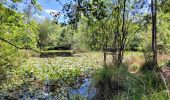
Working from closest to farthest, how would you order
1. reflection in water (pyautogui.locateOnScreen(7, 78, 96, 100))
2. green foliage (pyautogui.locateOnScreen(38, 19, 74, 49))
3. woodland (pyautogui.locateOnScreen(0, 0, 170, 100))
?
woodland (pyautogui.locateOnScreen(0, 0, 170, 100)) < reflection in water (pyautogui.locateOnScreen(7, 78, 96, 100)) < green foliage (pyautogui.locateOnScreen(38, 19, 74, 49))

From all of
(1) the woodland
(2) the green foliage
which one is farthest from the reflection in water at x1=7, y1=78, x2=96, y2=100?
(2) the green foliage

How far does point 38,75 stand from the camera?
16016 mm

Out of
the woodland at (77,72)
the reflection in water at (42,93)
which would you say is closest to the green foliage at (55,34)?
the woodland at (77,72)

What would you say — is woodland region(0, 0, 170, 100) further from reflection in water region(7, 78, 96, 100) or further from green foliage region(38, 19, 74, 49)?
green foliage region(38, 19, 74, 49)

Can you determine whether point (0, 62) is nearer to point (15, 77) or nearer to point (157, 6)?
point (15, 77)

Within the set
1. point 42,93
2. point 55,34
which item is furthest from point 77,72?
point 55,34

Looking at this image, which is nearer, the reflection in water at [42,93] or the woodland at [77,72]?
the woodland at [77,72]

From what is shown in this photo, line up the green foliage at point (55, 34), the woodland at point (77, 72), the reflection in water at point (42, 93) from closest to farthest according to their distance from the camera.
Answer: the woodland at point (77, 72) → the reflection in water at point (42, 93) → the green foliage at point (55, 34)

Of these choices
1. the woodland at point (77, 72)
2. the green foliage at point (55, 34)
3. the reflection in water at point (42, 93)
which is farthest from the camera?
the green foliage at point (55, 34)

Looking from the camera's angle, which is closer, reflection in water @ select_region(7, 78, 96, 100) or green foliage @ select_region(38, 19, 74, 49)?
reflection in water @ select_region(7, 78, 96, 100)

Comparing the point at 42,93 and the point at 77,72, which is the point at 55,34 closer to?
the point at 77,72

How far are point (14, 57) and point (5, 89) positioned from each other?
3.17 meters

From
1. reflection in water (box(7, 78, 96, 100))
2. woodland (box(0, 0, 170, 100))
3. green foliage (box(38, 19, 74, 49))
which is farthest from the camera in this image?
green foliage (box(38, 19, 74, 49))

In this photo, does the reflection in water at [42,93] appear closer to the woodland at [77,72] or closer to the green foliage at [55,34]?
the woodland at [77,72]
